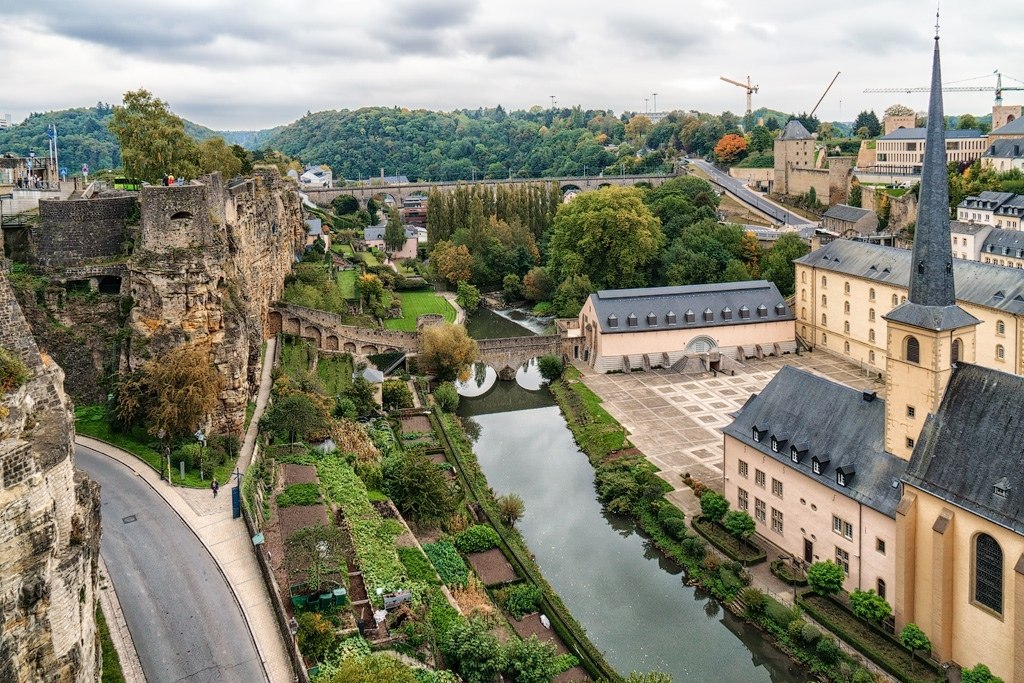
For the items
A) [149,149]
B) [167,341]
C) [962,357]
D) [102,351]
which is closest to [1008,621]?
[962,357]

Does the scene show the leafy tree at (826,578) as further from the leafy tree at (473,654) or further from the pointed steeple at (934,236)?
the leafy tree at (473,654)

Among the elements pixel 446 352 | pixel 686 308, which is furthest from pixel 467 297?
pixel 686 308

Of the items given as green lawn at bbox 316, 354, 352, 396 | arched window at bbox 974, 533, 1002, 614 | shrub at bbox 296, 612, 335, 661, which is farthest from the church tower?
green lawn at bbox 316, 354, 352, 396

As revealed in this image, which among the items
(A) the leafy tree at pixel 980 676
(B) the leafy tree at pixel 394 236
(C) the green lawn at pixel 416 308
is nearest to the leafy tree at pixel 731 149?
(B) the leafy tree at pixel 394 236

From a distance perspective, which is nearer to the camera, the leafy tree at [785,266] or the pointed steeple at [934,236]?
the pointed steeple at [934,236]

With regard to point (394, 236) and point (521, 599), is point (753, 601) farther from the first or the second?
point (394, 236)

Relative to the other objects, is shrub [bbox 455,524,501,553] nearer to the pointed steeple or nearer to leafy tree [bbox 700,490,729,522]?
leafy tree [bbox 700,490,729,522]
